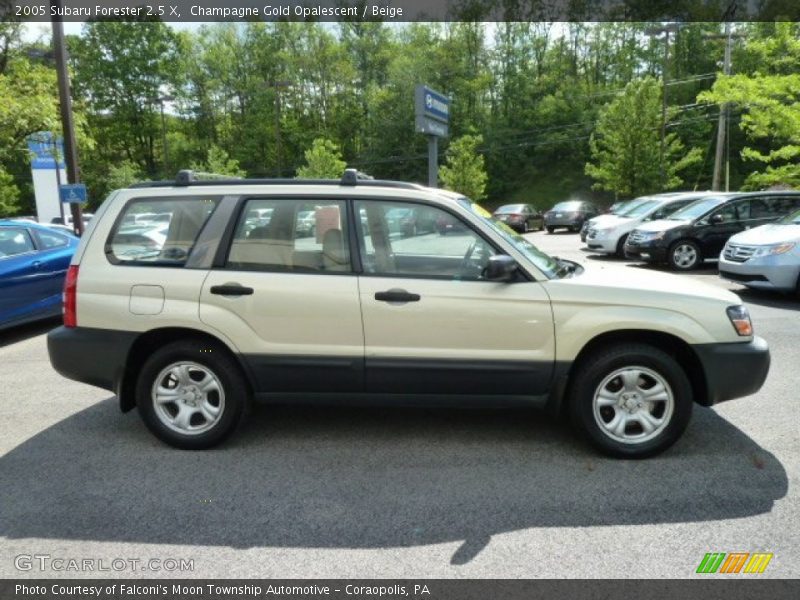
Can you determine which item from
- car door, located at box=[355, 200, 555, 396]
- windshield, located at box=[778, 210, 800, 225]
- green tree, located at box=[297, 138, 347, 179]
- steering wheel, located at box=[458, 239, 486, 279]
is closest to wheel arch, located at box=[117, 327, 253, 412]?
car door, located at box=[355, 200, 555, 396]

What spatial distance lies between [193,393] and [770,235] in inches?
350

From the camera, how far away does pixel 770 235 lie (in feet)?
30.5

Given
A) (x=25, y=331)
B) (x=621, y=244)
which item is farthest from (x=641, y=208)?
(x=25, y=331)

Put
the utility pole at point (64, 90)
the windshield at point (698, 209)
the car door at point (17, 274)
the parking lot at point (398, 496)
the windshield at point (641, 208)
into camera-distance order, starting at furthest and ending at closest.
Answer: the windshield at point (641, 208) < the utility pole at point (64, 90) < the windshield at point (698, 209) < the car door at point (17, 274) < the parking lot at point (398, 496)

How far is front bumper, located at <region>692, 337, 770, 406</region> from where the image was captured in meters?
3.80

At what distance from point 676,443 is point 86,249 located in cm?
419

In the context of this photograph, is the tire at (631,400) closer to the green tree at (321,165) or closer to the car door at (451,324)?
the car door at (451,324)

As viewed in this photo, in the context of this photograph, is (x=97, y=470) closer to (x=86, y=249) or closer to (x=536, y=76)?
(x=86, y=249)

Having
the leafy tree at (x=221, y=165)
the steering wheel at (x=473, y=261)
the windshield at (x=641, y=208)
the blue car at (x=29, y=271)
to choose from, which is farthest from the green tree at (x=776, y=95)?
the leafy tree at (x=221, y=165)

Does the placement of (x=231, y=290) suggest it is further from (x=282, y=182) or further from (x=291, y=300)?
(x=282, y=182)

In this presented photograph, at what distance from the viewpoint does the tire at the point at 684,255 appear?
41.8 ft

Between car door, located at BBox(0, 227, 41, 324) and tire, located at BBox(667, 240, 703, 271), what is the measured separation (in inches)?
453

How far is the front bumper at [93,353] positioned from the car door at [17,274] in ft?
13.5

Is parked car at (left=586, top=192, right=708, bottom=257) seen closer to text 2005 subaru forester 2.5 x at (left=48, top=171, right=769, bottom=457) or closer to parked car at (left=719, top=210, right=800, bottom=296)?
parked car at (left=719, top=210, right=800, bottom=296)
